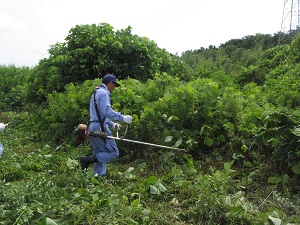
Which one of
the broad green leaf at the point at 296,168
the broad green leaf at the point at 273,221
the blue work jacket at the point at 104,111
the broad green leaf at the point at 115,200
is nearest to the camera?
the broad green leaf at the point at 273,221

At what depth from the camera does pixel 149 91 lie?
7395 mm

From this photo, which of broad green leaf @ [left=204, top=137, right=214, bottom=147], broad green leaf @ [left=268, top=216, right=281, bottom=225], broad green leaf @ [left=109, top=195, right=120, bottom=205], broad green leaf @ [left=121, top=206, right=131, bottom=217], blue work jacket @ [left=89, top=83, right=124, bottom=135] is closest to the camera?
broad green leaf @ [left=268, top=216, right=281, bottom=225]

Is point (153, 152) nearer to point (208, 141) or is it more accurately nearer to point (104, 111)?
point (208, 141)

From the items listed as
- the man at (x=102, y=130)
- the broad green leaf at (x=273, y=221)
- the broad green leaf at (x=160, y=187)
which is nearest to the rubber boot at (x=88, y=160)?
the man at (x=102, y=130)

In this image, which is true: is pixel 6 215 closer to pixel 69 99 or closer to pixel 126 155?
pixel 126 155

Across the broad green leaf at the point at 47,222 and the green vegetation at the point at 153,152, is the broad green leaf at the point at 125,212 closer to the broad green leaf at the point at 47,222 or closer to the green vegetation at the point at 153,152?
the green vegetation at the point at 153,152

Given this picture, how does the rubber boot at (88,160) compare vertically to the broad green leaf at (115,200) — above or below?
above

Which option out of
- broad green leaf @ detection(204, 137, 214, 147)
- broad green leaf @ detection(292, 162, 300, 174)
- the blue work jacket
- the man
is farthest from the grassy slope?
the blue work jacket

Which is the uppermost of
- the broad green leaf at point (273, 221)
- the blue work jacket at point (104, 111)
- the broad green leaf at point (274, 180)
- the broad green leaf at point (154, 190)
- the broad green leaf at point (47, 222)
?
the blue work jacket at point (104, 111)

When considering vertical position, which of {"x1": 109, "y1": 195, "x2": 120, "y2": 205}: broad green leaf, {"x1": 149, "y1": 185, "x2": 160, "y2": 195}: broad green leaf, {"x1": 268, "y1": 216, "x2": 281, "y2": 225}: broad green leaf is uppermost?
{"x1": 109, "y1": 195, "x2": 120, "y2": 205}: broad green leaf

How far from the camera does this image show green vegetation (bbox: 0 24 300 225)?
4023mm

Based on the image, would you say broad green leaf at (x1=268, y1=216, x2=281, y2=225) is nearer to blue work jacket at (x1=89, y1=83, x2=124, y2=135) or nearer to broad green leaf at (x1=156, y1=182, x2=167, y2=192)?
broad green leaf at (x1=156, y1=182, x2=167, y2=192)

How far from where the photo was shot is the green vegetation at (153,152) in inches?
158

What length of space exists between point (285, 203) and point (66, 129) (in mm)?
5218
